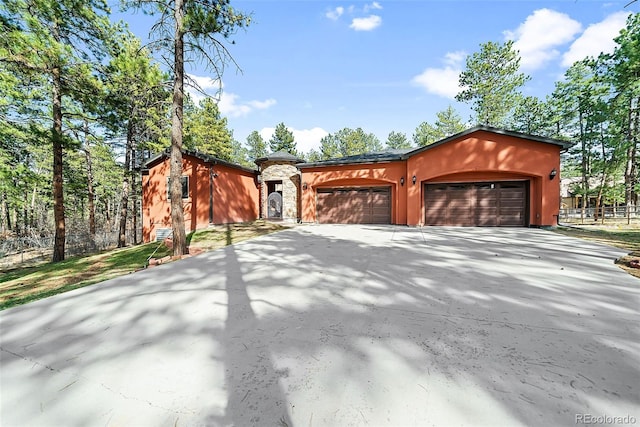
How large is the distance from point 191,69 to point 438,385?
8960 millimetres

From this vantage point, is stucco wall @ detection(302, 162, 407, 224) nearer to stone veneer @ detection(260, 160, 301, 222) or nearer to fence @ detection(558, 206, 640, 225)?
stone veneer @ detection(260, 160, 301, 222)

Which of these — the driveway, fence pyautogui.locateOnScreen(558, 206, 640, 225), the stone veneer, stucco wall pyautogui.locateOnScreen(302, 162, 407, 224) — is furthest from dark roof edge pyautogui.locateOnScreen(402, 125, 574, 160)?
fence pyautogui.locateOnScreen(558, 206, 640, 225)

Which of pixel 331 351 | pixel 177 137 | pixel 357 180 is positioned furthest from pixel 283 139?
pixel 331 351

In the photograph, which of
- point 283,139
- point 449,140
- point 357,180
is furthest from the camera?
point 283,139

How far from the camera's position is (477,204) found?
37.8 feet

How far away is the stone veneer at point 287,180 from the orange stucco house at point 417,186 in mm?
593

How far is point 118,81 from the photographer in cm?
952

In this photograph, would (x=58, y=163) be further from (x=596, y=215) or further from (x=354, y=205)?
(x=596, y=215)

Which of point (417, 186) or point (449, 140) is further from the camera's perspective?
point (417, 186)

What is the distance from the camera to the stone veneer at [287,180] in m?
15.3

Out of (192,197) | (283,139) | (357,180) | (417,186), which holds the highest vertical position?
(283,139)

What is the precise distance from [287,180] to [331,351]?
14132 millimetres

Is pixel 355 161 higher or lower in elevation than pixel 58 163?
higher

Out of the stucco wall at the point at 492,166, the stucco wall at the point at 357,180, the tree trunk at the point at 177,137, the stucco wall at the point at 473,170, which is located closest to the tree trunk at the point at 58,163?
the tree trunk at the point at 177,137
